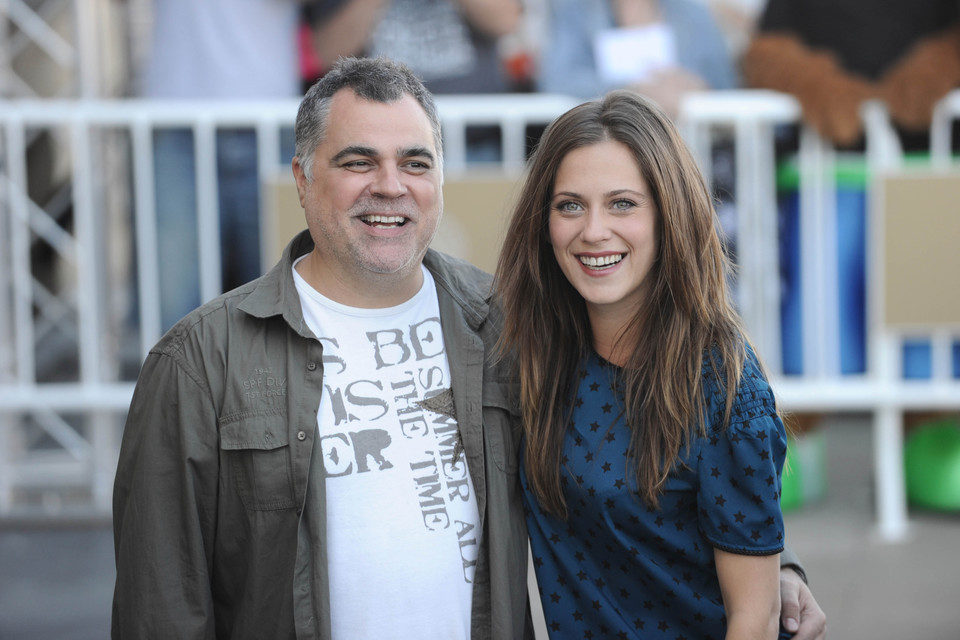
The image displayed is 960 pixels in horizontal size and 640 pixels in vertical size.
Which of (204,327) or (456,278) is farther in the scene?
(456,278)

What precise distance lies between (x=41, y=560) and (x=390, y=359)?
2.76 metres

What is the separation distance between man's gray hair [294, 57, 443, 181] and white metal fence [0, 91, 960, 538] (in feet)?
7.33

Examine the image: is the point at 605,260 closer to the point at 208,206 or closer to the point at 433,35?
the point at 208,206

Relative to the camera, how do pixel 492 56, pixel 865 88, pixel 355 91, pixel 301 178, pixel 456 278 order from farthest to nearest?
1. pixel 492 56
2. pixel 865 88
3. pixel 456 278
4. pixel 301 178
5. pixel 355 91

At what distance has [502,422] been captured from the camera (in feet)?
7.30

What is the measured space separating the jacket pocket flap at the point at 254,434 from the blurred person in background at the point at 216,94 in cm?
264

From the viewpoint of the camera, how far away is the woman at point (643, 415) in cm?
192

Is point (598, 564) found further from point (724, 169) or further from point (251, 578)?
point (724, 169)

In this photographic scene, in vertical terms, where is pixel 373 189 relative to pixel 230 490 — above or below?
above

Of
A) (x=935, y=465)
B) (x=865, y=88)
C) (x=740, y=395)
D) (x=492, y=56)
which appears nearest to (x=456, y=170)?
(x=492, y=56)

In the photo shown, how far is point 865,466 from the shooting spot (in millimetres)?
5477

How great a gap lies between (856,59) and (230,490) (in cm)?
377

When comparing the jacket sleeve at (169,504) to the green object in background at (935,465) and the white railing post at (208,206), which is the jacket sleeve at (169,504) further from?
the green object in background at (935,465)

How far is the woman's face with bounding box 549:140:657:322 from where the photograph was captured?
79.2 inches
